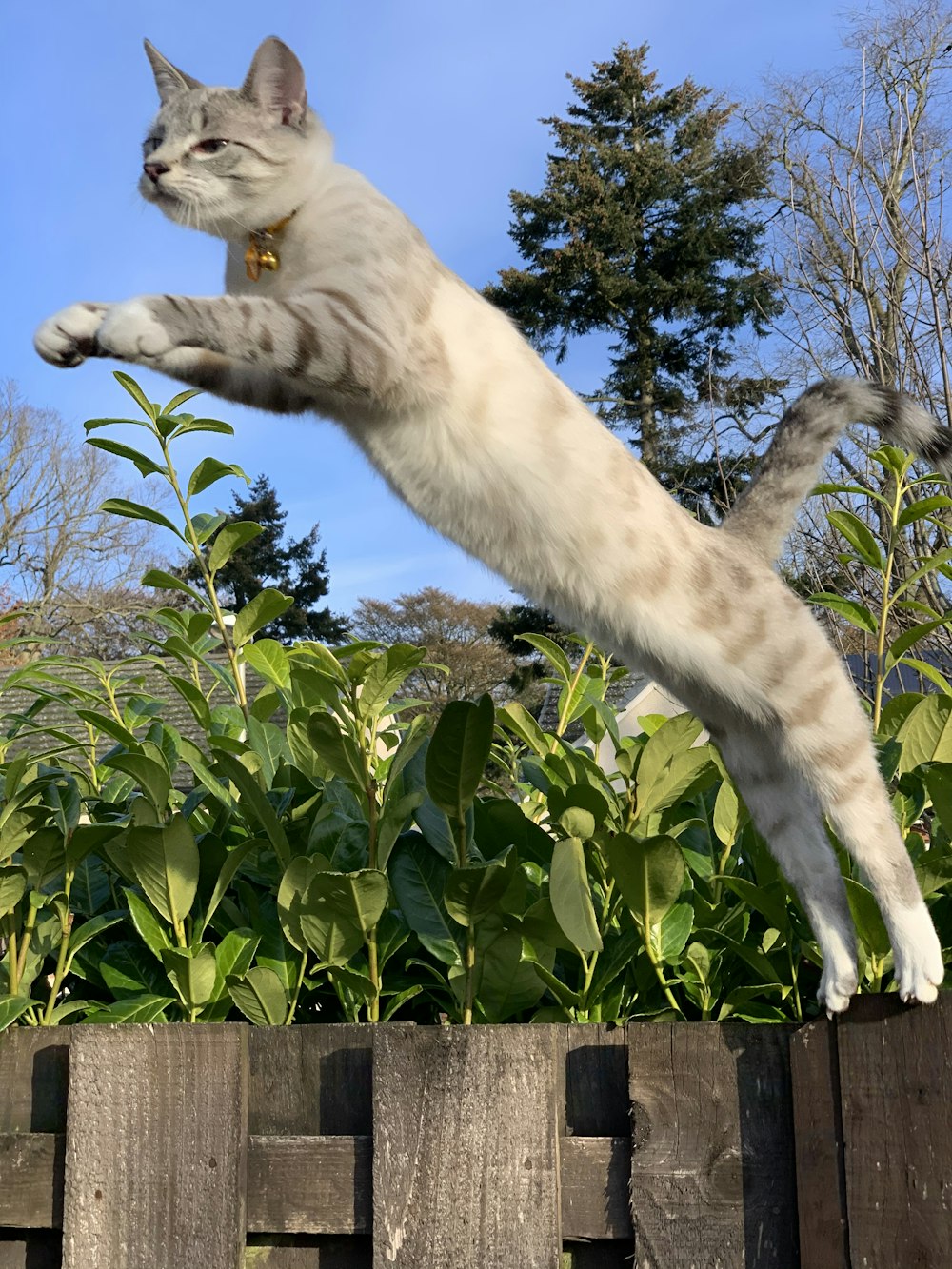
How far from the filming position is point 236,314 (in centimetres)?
187

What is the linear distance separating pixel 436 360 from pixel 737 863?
1.33m

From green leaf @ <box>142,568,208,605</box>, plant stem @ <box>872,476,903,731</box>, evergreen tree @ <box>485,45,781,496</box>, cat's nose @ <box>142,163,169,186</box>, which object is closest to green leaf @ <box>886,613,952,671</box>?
plant stem @ <box>872,476,903,731</box>

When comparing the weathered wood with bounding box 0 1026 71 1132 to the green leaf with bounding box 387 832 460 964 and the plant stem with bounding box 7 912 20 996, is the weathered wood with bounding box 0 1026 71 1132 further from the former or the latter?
the green leaf with bounding box 387 832 460 964

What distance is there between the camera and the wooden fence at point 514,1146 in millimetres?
1688

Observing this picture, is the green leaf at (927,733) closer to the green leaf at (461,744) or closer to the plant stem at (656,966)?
the plant stem at (656,966)

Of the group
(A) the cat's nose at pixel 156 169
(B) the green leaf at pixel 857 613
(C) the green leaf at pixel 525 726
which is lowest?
(C) the green leaf at pixel 525 726

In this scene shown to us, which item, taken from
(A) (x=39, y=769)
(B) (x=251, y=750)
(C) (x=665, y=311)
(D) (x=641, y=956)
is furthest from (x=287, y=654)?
(C) (x=665, y=311)

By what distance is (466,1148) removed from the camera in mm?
1733

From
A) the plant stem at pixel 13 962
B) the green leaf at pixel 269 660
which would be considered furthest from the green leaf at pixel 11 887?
the green leaf at pixel 269 660

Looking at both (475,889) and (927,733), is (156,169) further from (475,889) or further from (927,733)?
(927,733)

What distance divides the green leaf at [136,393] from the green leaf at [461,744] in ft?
3.68

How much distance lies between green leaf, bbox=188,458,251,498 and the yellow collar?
1.37 ft

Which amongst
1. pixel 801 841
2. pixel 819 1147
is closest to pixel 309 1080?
pixel 819 1147

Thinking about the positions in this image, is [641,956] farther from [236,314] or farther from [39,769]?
[39,769]
